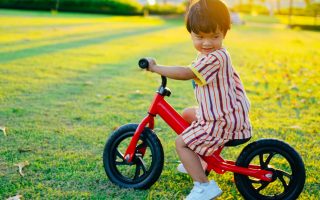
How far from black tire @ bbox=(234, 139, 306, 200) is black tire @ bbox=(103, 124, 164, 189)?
0.57 metres

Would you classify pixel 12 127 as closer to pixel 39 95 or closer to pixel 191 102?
pixel 39 95

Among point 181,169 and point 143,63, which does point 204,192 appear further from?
point 143,63

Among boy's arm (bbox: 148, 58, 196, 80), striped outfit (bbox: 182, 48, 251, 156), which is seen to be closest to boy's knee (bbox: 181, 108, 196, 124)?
striped outfit (bbox: 182, 48, 251, 156)

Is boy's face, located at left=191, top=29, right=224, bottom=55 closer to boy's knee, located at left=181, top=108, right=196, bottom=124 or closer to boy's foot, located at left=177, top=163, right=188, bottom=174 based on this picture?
boy's knee, located at left=181, top=108, right=196, bottom=124

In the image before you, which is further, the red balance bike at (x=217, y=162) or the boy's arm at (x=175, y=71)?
the red balance bike at (x=217, y=162)

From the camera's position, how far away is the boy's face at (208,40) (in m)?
2.92

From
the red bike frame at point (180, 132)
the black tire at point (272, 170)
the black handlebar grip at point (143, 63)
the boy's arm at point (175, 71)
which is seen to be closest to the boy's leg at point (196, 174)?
the red bike frame at point (180, 132)

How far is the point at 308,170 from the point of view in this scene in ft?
12.1

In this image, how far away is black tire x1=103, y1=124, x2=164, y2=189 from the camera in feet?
10.5

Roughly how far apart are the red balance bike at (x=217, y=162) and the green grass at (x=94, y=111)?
0.12 metres

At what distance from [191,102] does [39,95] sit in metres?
1.97

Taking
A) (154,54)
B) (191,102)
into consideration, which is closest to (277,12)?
(154,54)

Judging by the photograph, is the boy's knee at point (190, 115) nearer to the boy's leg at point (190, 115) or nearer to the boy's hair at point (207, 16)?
the boy's leg at point (190, 115)

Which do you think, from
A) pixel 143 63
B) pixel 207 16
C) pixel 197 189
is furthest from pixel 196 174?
pixel 207 16
